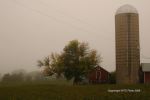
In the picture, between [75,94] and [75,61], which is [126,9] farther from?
[75,94]

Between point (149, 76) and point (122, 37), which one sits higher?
point (122, 37)

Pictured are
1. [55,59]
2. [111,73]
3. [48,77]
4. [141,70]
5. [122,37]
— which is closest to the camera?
[122,37]

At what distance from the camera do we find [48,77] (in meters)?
67.7

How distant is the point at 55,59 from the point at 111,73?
378 inches

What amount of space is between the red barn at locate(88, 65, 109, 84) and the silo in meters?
11.3

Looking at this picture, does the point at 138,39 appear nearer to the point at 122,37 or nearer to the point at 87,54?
the point at 122,37

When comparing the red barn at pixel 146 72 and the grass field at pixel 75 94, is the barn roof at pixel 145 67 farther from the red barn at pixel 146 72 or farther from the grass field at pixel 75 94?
the grass field at pixel 75 94

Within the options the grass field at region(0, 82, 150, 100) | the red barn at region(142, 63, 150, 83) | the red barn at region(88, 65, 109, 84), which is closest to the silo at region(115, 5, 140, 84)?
the red barn at region(142, 63, 150, 83)

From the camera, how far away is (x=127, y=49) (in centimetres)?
4812

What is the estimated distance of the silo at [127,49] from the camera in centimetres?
4822

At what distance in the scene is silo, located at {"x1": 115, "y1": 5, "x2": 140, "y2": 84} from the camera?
48.2 metres

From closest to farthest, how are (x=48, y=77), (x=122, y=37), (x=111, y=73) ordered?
(x=122, y=37) → (x=111, y=73) → (x=48, y=77)

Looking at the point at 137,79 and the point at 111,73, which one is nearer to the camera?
the point at 137,79

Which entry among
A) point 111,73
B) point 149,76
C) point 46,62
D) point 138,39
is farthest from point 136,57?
point 46,62
